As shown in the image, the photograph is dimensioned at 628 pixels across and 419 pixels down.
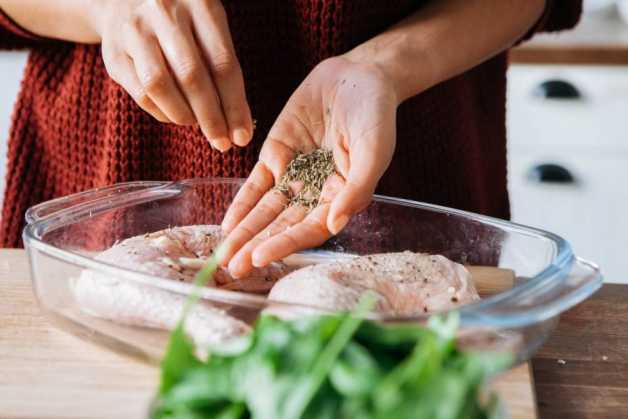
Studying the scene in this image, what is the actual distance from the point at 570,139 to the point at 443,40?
1231 mm

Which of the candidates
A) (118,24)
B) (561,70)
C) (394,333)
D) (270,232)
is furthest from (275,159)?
(561,70)

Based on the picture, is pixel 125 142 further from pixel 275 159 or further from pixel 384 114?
pixel 384 114

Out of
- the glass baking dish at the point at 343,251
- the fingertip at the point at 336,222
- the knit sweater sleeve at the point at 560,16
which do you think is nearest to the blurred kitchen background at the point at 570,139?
the knit sweater sleeve at the point at 560,16

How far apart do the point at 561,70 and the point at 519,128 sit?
200 millimetres

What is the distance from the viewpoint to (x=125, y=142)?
129 centimetres

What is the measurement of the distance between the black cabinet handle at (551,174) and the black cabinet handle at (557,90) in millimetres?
201

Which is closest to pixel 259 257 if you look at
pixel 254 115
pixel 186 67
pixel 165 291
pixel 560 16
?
pixel 165 291

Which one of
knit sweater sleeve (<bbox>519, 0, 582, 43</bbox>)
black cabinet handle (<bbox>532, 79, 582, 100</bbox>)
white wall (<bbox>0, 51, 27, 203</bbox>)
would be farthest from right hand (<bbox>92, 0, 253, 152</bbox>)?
black cabinet handle (<bbox>532, 79, 582, 100</bbox>)

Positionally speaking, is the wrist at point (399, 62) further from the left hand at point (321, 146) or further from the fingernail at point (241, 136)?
the fingernail at point (241, 136)

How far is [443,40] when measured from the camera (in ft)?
4.22

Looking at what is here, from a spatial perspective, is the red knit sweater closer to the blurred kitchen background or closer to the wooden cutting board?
the wooden cutting board

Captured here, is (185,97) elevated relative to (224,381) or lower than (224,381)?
elevated

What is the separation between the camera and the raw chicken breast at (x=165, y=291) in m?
0.84

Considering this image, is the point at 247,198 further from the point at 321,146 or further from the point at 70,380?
the point at 70,380
